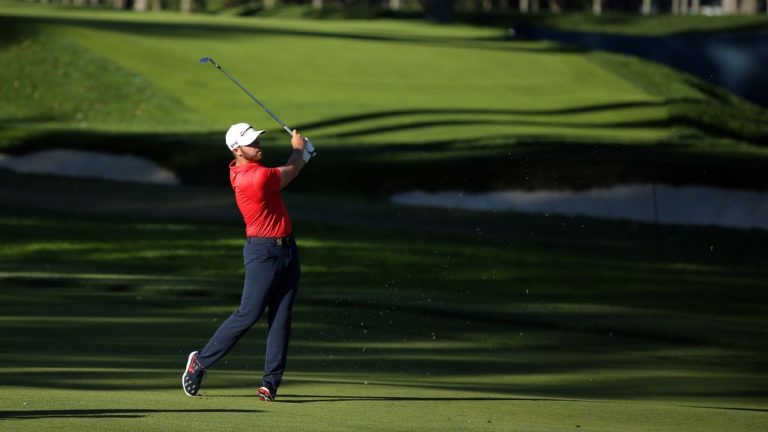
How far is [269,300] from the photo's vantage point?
397 inches

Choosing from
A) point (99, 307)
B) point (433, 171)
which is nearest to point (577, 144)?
point (433, 171)

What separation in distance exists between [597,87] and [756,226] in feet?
73.6

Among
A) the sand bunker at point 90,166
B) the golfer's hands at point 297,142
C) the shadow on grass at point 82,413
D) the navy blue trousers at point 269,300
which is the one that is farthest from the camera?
the sand bunker at point 90,166

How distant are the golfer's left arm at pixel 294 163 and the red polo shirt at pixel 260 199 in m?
0.05

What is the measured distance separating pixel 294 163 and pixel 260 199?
313 millimetres

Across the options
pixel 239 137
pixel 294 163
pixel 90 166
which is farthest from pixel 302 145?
pixel 90 166

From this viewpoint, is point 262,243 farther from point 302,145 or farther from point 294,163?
point 302,145

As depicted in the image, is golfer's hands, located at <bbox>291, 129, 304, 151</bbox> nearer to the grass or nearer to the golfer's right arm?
the golfer's right arm

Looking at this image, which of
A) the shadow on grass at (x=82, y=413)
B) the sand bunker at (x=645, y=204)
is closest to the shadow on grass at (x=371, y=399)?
the shadow on grass at (x=82, y=413)

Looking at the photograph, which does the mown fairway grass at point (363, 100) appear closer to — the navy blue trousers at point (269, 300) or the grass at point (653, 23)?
the navy blue trousers at point (269, 300)

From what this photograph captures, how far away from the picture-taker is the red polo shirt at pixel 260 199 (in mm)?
9797

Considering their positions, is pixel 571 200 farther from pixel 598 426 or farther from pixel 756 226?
pixel 598 426

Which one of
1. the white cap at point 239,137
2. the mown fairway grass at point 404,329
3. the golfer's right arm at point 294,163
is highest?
the white cap at point 239,137

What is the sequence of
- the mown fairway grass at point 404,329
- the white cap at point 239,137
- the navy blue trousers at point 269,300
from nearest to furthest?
the mown fairway grass at point 404,329 → the white cap at point 239,137 → the navy blue trousers at point 269,300
